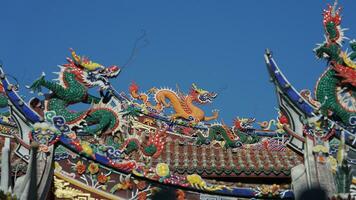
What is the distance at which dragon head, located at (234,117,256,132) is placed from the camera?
652 inches

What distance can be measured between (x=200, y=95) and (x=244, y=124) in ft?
10.2

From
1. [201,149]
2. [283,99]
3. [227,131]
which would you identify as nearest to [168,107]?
[227,131]

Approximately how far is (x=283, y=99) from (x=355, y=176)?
1196 mm

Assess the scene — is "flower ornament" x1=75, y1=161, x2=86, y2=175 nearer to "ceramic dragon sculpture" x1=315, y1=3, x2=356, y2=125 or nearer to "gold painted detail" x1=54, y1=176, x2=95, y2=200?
"gold painted detail" x1=54, y1=176, x2=95, y2=200

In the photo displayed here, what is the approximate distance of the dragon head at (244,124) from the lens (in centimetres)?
1655

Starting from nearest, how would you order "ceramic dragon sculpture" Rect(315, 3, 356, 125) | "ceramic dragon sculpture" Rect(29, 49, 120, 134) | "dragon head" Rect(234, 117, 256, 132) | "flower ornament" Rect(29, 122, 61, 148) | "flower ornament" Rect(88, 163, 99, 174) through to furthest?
"flower ornament" Rect(29, 122, 61, 148) < "flower ornament" Rect(88, 163, 99, 174) < "ceramic dragon sculpture" Rect(315, 3, 356, 125) < "ceramic dragon sculpture" Rect(29, 49, 120, 134) < "dragon head" Rect(234, 117, 256, 132)

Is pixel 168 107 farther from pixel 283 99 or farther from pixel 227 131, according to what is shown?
pixel 283 99

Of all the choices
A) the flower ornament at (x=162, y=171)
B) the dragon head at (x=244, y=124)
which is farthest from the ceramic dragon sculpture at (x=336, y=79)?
the dragon head at (x=244, y=124)

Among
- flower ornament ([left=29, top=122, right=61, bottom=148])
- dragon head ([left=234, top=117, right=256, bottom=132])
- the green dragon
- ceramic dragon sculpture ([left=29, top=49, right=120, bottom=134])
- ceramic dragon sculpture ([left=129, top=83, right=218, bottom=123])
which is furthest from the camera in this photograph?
ceramic dragon sculpture ([left=129, top=83, right=218, bottom=123])

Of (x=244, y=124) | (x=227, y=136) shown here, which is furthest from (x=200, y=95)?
(x=227, y=136)

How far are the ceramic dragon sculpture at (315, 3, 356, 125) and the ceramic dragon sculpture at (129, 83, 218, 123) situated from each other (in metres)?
8.65

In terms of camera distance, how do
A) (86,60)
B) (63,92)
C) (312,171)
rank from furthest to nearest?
(86,60) → (63,92) → (312,171)

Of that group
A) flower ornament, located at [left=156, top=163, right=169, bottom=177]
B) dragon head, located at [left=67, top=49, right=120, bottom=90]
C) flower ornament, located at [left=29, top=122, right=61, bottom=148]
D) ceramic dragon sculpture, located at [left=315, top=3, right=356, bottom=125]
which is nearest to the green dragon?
dragon head, located at [left=67, top=49, right=120, bottom=90]

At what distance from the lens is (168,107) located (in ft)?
63.1
